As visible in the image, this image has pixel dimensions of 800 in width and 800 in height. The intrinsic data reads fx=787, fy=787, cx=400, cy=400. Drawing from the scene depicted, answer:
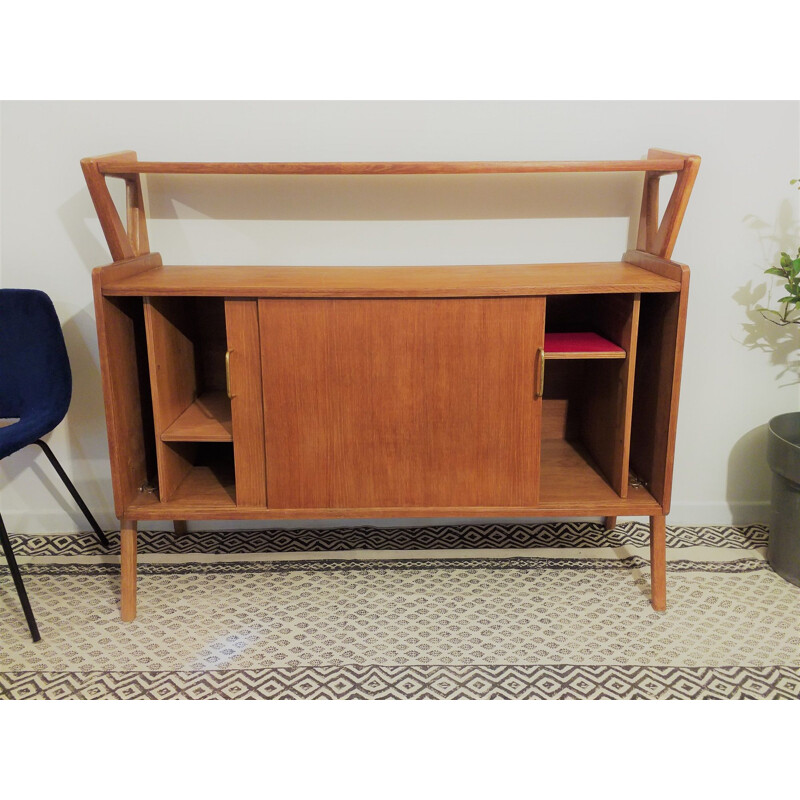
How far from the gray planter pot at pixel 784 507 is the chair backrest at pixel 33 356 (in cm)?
188

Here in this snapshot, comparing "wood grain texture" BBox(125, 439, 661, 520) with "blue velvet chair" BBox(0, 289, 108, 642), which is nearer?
"wood grain texture" BBox(125, 439, 661, 520)

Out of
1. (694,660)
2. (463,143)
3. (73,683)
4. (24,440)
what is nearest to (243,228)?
(463,143)

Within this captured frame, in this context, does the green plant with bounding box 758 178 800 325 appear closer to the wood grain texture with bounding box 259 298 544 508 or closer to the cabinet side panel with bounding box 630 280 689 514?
the cabinet side panel with bounding box 630 280 689 514

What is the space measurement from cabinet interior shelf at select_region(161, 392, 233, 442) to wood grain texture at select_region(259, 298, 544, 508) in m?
0.15

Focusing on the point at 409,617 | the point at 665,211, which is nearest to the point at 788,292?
the point at 665,211

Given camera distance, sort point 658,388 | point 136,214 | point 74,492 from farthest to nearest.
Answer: point 74,492
point 136,214
point 658,388

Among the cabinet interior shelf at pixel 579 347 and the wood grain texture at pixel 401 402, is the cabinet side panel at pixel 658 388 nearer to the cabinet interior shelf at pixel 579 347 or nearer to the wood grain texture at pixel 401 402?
the cabinet interior shelf at pixel 579 347

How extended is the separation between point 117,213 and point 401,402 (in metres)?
0.84

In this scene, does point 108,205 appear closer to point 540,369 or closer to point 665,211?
point 540,369

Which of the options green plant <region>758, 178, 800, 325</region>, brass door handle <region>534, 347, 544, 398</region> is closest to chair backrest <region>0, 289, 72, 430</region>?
brass door handle <region>534, 347, 544, 398</region>

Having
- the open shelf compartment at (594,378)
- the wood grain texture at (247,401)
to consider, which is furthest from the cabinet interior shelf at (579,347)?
the wood grain texture at (247,401)

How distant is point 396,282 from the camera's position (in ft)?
6.01

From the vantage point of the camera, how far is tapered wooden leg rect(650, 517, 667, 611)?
1.93 meters

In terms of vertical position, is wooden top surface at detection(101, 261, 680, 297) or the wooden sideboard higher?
wooden top surface at detection(101, 261, 680, 297)
